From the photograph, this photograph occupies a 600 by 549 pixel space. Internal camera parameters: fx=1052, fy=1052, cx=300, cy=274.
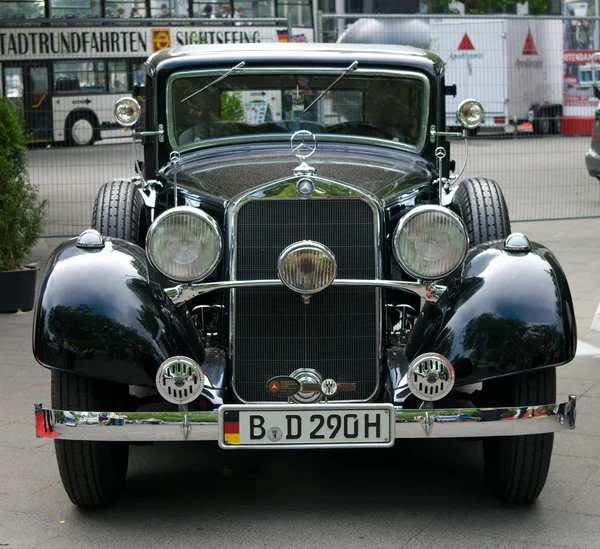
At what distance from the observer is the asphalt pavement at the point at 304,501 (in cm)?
373

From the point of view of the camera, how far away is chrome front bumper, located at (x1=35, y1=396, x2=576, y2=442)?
361 centimetres

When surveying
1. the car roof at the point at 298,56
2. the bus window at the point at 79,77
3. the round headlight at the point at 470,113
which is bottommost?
the bus window at the point at 79,77

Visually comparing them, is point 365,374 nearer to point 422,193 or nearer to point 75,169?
point 422,193

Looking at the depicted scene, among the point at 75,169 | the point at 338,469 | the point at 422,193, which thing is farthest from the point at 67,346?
the point at 75,169

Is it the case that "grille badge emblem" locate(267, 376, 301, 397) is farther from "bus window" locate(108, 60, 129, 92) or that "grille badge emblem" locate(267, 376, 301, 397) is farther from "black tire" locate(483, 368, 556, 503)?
"bus window" locate(108, 60, 129, 92)

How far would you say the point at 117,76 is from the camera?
13.6 meters

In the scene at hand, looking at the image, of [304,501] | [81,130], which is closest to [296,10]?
[81,130]

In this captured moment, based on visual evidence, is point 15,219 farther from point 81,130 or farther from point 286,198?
point 286,198

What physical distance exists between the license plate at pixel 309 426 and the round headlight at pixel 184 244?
0.60 meters

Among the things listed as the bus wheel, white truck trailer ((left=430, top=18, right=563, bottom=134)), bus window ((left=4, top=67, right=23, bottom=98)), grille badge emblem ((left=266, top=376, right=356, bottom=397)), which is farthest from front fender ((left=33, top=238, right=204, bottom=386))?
bus window ((left=4, top=67, right=23, bottom=98))

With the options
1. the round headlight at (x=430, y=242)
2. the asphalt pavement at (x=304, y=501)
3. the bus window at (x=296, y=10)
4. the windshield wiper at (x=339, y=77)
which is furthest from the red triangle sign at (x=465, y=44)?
the round headlight at (x=430, y=242)

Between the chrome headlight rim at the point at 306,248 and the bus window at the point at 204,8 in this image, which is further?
the bus window at the point at 204,8

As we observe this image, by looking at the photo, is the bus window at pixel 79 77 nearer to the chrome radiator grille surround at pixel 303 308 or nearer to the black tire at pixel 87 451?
the chrome radiator grille surround at pixel 303 308

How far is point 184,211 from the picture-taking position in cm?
382
